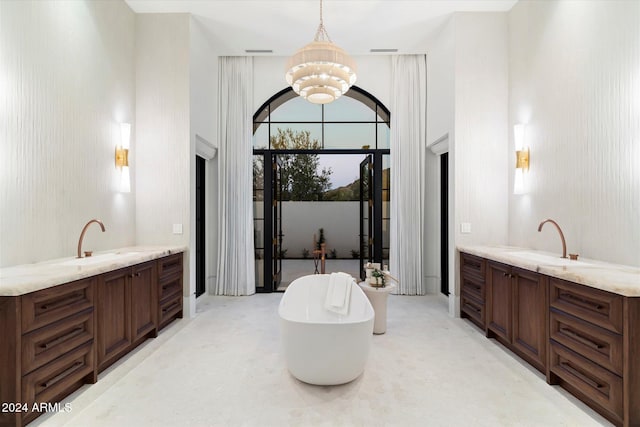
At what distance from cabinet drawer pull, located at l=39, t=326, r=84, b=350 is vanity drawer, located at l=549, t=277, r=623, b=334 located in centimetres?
334

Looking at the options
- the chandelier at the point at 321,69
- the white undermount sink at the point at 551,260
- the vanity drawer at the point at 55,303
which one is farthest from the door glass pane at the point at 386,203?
the vanity drawer at the point at 55,303

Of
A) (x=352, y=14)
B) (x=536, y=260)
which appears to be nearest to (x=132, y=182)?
(x=352, y=14)

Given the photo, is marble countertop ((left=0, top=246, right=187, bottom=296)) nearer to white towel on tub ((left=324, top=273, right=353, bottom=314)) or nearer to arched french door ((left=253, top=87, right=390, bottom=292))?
white towel on tub ((left=324, top=273, right=353, bottom=314))

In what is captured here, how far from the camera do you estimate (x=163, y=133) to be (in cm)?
423

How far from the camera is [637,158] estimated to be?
2.50m

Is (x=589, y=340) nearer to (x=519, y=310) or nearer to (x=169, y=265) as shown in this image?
(x=519, y=310)

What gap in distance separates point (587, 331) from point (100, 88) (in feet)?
15.3

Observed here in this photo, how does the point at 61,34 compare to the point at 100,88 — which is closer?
the point at 61,34

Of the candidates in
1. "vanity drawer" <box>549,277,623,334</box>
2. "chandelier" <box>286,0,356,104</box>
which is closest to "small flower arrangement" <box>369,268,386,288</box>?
"vanity drawer" <box>549,277,623,334</box>

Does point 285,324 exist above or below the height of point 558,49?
below

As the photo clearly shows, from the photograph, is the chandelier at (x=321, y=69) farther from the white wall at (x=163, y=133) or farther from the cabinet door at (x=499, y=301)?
the cabinet door at (x=499, y=301)

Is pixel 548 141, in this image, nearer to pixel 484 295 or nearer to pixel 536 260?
pixel 536 260

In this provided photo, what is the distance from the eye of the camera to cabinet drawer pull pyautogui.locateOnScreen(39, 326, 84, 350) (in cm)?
212

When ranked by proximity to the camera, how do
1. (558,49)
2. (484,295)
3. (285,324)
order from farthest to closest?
(484,295), (558,49), (285,324)
